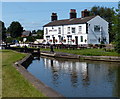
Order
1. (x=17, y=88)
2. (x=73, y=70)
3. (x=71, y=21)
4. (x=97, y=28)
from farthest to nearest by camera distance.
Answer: (x=71, y=21), (x=97, y=28), (x=73, y=70), (x=17, y=88)

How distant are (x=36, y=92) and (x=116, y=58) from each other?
23282 mm

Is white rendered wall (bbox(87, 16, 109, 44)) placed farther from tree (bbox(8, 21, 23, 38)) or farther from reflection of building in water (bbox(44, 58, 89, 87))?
tree (bbox(8, 21, 23, 38))

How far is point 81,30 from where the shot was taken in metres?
60.7

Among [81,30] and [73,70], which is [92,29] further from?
[73,70]

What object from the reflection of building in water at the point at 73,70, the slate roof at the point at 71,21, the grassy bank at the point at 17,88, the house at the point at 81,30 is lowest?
the reflection of building in water at the point at 73,70

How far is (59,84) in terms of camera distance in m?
18.4

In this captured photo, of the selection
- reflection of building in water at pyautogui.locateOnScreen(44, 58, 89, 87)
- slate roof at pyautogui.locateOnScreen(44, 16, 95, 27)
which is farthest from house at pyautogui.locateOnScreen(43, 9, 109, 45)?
reflection of building in water at pyautogui.locateOnScreen(44, 58, 89, 87)

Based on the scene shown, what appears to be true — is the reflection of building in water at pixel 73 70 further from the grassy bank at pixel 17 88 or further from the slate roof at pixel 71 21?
the slate roof at pixel 71 21

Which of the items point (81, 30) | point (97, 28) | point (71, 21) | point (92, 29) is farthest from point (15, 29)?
point (92, 29)

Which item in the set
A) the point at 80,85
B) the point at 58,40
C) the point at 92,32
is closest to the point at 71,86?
the point at 80,85

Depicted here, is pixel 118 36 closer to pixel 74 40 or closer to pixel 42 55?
pixel 42 55

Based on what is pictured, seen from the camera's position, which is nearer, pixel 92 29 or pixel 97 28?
pixel 92 29

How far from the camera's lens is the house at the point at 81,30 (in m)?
59.9

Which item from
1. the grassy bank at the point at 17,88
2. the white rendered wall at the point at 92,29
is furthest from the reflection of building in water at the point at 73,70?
the white rendered wall at the point at 92,29
